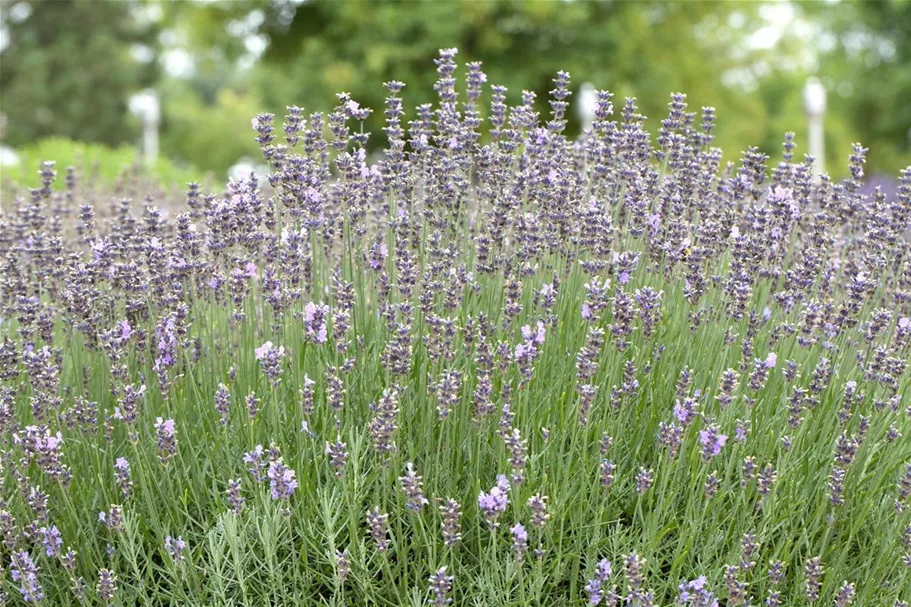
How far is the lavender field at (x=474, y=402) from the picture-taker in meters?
2.95

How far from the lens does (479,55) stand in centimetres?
2147

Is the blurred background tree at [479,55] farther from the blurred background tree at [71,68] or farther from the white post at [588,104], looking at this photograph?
the white post at [588,104]

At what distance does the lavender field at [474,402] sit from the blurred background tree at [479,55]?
15.6 metres

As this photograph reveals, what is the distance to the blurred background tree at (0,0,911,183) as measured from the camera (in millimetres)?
20516

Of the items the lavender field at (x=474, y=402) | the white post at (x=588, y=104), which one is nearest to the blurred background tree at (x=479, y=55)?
the white post at (x=588, y=104)

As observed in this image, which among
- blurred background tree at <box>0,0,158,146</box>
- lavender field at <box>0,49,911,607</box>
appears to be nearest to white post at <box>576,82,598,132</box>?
lavender field at <box>0,49,911,607</box>

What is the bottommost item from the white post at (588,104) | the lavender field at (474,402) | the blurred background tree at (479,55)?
the lavender field at (474,402)

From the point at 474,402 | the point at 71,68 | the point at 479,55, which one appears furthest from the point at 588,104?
the point at 71,68

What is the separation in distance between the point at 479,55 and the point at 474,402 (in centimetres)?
1920

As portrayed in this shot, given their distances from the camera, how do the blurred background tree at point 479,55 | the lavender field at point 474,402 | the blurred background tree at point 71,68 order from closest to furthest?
the lavender field at point 474,402
the blurred background tree at point 479,55
the blurred background tree at point 71,68

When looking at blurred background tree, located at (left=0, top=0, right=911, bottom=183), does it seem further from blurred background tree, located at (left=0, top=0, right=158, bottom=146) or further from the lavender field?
the lavender field

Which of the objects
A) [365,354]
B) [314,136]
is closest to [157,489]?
[365,354]

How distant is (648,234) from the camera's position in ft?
13.6

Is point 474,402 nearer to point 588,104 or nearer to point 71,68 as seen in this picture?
point 588,104
